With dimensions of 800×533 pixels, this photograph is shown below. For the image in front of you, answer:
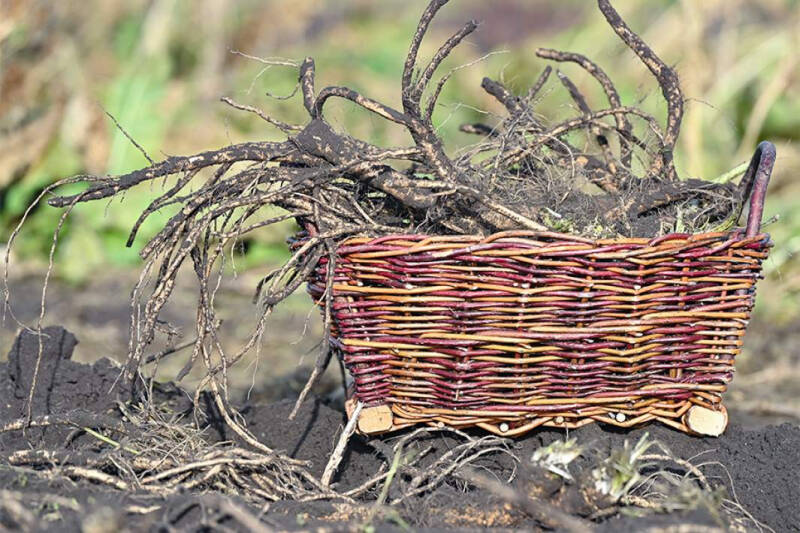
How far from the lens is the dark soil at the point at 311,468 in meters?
1.79

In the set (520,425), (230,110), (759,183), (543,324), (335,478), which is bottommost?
(230,110)

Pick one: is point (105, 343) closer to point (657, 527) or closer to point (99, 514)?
point (99, 514)

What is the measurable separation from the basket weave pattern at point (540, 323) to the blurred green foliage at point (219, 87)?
2627 mm

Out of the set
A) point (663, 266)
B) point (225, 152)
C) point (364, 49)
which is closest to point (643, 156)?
point (663, 266)

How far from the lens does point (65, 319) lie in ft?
17.0

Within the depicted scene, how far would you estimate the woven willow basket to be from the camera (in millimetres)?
2156

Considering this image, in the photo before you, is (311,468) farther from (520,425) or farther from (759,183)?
(759,183)

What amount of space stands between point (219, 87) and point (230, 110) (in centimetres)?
59

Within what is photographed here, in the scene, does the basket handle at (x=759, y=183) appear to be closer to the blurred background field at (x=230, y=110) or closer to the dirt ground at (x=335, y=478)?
the dirt ground at (x=335, y=478)

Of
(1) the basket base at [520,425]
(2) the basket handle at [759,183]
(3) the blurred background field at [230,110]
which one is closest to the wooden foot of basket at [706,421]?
(1) the basket base at [520,425]

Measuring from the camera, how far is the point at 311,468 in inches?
100

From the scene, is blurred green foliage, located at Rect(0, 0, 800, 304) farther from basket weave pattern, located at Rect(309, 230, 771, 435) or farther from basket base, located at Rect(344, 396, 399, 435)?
basket base, located at Rect(344, 396, 399, 435)

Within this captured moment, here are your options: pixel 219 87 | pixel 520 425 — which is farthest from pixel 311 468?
pixel 219 87

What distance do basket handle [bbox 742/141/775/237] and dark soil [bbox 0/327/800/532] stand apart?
0.60 metres
